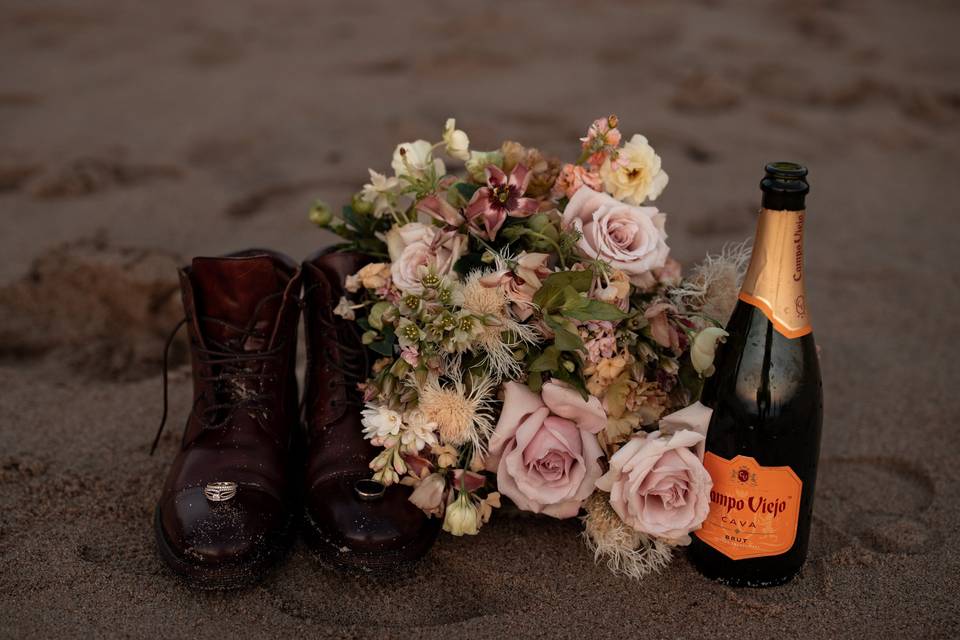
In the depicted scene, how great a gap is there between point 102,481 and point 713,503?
1451mm

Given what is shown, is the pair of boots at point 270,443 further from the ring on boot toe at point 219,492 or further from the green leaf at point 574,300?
the green leaf at point 574,300

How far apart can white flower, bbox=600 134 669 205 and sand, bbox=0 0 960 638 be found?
80 cm

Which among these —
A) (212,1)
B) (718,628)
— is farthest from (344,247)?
(212,1)

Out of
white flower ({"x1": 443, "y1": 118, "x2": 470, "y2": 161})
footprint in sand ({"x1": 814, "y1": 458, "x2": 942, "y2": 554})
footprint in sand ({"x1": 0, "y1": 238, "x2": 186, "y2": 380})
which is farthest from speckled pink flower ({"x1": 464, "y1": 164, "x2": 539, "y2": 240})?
footprint in sand ({"x1": 0, "y1": 238, "x2": 186, "y2": 380})

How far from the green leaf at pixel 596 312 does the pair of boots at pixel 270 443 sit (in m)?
0.54

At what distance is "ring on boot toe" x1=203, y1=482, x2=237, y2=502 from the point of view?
1744 millimetres

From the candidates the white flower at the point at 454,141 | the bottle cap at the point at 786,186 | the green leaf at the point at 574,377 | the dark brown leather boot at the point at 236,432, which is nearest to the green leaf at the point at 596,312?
the green leaf at the point at 574,377

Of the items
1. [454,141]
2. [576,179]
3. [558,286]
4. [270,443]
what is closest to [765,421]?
[558,286]

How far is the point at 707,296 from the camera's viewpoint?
6.26 feet

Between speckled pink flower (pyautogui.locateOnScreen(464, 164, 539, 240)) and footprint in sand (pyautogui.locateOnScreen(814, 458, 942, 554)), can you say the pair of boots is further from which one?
footprint in sand (pyautogui.locateOnScreen(814, 458, 942, 554))

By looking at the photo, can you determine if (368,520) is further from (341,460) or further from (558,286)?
(558,286)

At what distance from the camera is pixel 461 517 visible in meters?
1.70

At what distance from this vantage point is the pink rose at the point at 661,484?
1.65 m

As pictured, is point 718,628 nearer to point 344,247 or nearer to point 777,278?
point 777,278
